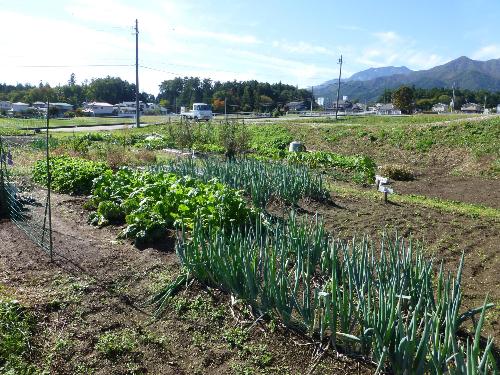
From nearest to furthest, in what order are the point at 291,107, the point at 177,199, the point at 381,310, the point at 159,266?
the point at 381,310 < the point at 159,266 < the point at 177,199 < the point at 291,107

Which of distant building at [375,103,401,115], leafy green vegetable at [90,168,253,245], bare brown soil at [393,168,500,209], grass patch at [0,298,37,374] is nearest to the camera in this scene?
grass patch at [0,298,37,374]

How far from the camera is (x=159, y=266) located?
4.40 metres

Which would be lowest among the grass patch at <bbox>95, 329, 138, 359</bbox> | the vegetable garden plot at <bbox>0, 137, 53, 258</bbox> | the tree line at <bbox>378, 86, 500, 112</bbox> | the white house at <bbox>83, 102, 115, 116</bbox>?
the grass patch at <bbox>95, 329, 138, 359</bbox>

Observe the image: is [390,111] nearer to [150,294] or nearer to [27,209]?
Result: [27,209]

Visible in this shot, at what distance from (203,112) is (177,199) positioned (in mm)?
38528

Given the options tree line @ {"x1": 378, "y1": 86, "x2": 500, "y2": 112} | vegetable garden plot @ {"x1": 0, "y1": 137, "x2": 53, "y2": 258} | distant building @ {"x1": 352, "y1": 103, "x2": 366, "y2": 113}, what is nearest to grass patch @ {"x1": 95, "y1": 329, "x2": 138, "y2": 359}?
vegetable garden plot @ {"x1": 0, "y1": 137, "x2": 53, "y2": 258}

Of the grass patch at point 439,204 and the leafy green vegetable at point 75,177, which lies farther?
the leafy green vegetable at point 75,177

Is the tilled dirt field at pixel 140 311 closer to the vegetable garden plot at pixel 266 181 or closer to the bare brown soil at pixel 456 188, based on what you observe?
the vegetable garden plot at pixel 266 181

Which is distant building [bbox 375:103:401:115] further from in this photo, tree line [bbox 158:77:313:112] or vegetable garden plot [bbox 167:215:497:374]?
vegetable garden plot [bbox 167:215:497:374]

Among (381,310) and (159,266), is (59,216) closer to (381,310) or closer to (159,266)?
(159,266)

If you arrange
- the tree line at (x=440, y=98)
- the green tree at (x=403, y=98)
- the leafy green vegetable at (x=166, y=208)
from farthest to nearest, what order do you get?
the tree line at (x=440, y=98)
the green tree at (x=403, y=98)
the leafy green vegetable at (x=166, y=208)

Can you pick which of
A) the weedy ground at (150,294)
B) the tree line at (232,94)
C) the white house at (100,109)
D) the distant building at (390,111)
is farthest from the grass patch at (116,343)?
the white house at (100,109)

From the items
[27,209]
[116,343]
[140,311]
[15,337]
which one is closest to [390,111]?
[27,209]

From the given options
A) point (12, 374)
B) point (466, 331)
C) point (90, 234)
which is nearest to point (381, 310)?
point (466, 331)
